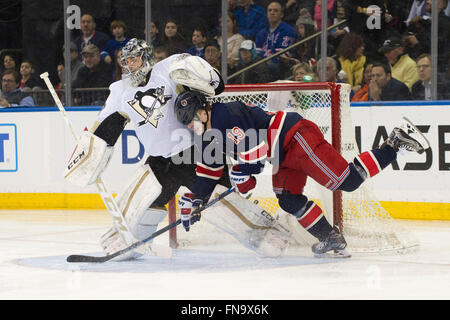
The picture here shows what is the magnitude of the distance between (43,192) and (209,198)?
2.70 meters

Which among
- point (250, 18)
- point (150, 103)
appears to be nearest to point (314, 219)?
point (150, 103)

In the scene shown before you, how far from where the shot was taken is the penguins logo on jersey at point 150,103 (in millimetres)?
3801

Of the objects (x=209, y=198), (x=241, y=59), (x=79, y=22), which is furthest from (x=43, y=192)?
(x=209, y=198)

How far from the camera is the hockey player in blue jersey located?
3531mm

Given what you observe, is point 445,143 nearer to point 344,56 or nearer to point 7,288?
point 344,56

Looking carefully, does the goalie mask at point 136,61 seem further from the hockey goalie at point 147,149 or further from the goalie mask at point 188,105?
the goalie mask at point 188,105

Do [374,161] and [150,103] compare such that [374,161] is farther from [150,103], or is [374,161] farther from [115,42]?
[115,42]

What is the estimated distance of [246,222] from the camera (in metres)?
3.89

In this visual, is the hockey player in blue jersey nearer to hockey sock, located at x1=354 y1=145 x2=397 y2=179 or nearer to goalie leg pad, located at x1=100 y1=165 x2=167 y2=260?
hockey sock, located at x1=354 y1=145 x2=397 y2=179

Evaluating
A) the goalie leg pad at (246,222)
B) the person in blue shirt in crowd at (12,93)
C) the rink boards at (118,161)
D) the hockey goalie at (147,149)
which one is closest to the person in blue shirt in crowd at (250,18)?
the rink boards at (118,161)

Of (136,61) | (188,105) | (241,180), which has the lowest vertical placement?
(241,180)

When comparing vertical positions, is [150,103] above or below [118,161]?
above

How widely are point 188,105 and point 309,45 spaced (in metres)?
2.38

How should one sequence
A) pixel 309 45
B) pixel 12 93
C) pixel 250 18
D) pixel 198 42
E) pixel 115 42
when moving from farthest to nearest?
pixel 12 93, pixel 115 42, pixel 198 42, pixel 250 18, pixel 309 45
